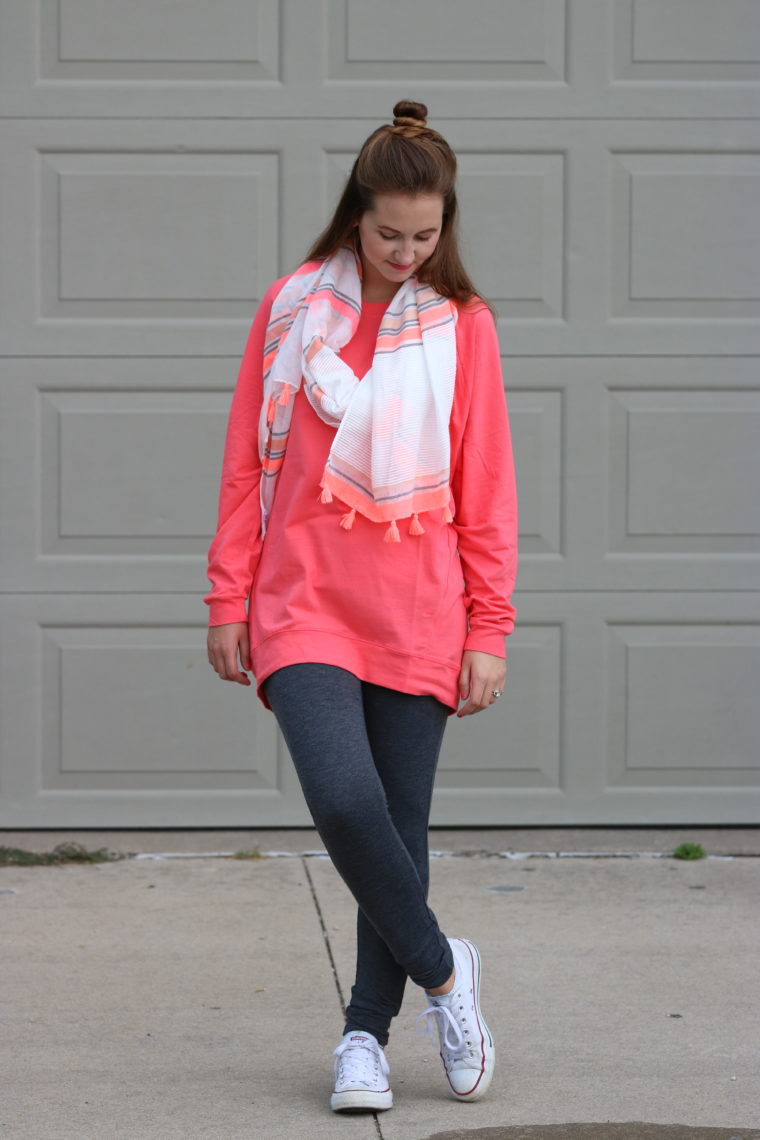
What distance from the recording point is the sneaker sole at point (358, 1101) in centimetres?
248

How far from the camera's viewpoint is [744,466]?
449 centimetres

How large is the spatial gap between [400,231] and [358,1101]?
140cm

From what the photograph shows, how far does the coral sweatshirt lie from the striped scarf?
4 cm

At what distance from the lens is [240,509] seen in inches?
102

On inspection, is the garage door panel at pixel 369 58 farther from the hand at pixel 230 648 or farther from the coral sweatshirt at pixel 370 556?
the hand at pixel 230 648

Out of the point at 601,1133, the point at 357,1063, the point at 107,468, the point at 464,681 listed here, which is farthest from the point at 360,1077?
the point at 107,468

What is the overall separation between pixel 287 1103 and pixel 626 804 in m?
2.13

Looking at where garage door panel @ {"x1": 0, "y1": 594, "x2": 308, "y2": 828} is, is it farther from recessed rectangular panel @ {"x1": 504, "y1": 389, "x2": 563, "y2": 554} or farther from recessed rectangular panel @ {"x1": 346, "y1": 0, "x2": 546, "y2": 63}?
recessed rectangular panel @ {"x1": 346, "y1": 0, "x2": 546, "y2": 63}

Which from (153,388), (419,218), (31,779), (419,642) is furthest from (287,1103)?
(153,388)

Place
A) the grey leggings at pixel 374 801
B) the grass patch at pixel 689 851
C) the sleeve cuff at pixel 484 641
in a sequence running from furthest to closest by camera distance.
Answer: the grass patch at pixel 689 851 < the sleeve cuff at pixel 484 641 < the grey leggings at pixel 374 801

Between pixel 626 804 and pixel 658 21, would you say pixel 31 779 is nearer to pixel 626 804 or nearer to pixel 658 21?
pixel 626 804

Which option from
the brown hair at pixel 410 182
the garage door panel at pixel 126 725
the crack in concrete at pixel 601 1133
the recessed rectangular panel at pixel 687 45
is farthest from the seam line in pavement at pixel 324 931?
the recessed rectangular panel at pixel 687 45

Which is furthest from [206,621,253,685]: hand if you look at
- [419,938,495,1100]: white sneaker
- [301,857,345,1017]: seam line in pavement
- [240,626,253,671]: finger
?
[301,857,345,1017]: seam line in pavement

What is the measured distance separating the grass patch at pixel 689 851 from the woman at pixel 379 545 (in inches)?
70.2
